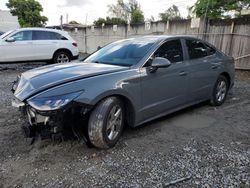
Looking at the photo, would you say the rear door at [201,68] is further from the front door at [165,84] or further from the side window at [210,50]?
the front door at [165,84]

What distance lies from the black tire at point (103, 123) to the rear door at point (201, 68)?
185cm

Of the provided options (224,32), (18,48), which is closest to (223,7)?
(224,32)

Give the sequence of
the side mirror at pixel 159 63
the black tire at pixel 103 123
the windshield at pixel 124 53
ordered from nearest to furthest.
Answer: the black tire at pixel 103 123 < the side mirror at pixel 159 63 < the windshield at pixel 124 53

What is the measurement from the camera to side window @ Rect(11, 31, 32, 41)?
10359 mm

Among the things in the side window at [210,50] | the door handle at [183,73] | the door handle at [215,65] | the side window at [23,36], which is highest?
the side window at [210,50]

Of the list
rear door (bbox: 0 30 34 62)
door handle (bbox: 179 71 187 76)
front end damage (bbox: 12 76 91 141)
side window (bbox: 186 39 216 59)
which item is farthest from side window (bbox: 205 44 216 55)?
rear door (bbox: 0 30 34 62)

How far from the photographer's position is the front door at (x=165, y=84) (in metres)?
3.99

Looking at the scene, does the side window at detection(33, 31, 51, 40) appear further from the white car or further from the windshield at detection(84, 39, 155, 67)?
the windshield at detection(84, 39, 155, 67)

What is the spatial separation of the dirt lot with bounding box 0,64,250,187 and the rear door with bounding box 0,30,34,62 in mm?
6289

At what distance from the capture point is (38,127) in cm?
318

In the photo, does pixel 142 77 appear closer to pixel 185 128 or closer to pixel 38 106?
pixel 185 128

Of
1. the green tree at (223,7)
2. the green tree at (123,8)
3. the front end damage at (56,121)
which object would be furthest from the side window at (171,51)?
the green tree at (123,8)

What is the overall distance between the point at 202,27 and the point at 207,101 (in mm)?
6071

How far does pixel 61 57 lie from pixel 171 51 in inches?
298
